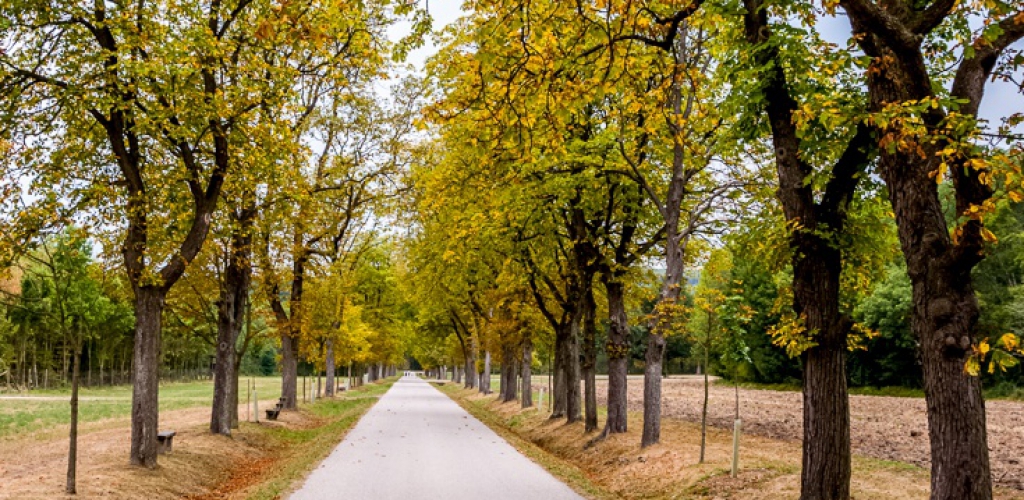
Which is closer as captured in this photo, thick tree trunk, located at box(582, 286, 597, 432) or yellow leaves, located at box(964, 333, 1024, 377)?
yellow leaves, located at box(964, 333, 1024, 377)

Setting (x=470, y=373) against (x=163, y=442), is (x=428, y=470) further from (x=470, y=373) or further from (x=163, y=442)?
(x=470, y=373)

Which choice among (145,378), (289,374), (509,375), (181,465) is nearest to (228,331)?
(181,465)

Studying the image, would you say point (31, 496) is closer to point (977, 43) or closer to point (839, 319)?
point (839, 319)

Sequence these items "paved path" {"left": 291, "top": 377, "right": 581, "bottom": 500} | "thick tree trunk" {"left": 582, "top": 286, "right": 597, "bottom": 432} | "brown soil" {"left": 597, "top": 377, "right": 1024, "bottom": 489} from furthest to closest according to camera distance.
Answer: "thick tree trunk" {"left": 582, "top": 286, "right": 597, "bottom": 432} → "brown soil" {"left": 597, "top": 377, "right": 1024, "bottom": 489} → "paved path" {"left": 291, "top": 377, "right": 581, "bottom": 500}

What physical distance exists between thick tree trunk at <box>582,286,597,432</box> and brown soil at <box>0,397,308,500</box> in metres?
7.62

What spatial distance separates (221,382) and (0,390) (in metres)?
48.6

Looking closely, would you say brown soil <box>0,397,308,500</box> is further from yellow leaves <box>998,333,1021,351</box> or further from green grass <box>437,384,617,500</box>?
yellow leaves <box>998,333,1021,351</box>

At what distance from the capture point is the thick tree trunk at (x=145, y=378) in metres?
11.2

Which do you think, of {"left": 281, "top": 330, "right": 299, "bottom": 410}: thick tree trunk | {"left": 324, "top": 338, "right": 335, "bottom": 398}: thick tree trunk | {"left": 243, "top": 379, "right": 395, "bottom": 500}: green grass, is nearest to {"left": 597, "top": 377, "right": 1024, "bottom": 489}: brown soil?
{"left": 243, "top": 379, "right": 395, "bottom": 500}: green grass

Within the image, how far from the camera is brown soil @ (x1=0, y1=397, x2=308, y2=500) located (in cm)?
948

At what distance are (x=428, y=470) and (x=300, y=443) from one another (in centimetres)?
751

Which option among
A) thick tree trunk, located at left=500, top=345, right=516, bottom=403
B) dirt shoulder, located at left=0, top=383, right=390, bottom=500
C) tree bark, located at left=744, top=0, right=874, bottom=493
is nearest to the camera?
tree bark, located at left=744, top=0, right=874, bottom=493

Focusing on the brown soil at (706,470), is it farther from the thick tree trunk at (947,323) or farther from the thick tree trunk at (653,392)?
the thick tree trunk at (947,323)

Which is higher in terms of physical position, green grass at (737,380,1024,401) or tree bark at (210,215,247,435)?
tree bark at (210,215,247,435)
